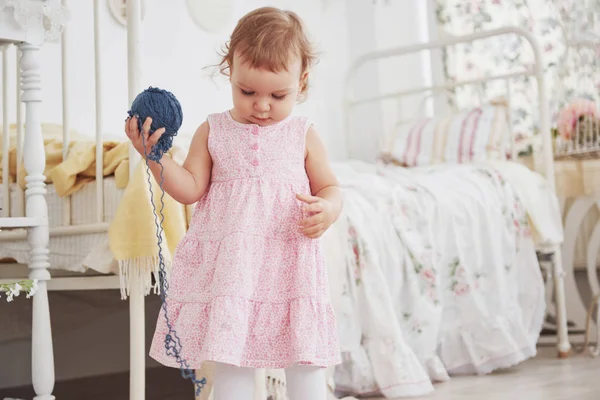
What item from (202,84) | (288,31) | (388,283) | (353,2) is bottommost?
(388,283)

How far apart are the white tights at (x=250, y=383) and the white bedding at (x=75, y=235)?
684mm

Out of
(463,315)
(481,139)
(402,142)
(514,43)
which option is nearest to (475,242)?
(463,315)

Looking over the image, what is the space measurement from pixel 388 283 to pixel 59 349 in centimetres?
99

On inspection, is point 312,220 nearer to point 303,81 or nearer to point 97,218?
point 303,81

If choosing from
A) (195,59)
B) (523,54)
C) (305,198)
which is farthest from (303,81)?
(523,54)

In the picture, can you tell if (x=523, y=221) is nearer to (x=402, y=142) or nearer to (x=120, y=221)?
(x=402, y=142)

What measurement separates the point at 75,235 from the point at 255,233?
0.80 m

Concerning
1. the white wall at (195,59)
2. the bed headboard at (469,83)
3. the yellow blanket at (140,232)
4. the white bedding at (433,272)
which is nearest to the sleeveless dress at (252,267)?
the yellow blanket at (140,232)

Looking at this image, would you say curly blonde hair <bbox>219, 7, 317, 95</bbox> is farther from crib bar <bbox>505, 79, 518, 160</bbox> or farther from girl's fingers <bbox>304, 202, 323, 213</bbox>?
crib bar <bbox>505, 79, 518, 160</bbox>

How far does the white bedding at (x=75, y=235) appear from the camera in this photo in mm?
1856

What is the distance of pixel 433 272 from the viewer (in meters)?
2.49

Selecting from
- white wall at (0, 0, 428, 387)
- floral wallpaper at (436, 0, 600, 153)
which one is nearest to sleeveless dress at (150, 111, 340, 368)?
white wall at (0, 0, 428, 387)

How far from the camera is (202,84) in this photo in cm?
356

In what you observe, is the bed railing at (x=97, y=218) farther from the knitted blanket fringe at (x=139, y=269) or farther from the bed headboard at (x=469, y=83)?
the bed headboard at (x=469, y=83)
